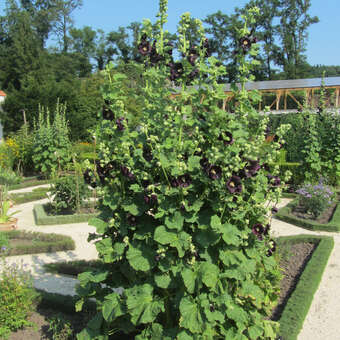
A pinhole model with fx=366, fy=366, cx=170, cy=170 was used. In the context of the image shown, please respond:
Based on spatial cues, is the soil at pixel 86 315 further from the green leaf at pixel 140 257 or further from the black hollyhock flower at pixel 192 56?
the black hollyhock flower at pixel 192 56

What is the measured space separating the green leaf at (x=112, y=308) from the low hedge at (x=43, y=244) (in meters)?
3.64

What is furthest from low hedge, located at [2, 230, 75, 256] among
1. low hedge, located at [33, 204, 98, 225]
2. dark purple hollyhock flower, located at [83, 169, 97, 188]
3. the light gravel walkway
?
dark purple hollyhock flower, located at [83, 169, 97, 188]

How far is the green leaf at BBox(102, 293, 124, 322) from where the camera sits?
2.74 m

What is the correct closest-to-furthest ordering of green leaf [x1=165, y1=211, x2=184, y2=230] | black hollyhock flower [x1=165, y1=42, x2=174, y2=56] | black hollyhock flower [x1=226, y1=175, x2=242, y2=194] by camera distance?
black hollyhock flower [x1=226, y1=175, x2=242, y2=194] < green leaf [x1=165, y1=211, x2=184, y2=230] < black hollyhock flower [x1=165, y1=42, x2=174, y2=56]

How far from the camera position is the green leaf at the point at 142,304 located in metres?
2.59

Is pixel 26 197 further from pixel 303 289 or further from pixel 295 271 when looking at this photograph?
pixel 303 289

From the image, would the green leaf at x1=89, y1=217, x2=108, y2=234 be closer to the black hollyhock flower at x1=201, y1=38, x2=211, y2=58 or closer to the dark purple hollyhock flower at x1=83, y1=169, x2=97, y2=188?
the dark purple hollyhock flower at x1=83, y1=169, x2=97, y2=188

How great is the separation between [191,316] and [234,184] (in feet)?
3.11

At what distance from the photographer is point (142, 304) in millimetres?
2646

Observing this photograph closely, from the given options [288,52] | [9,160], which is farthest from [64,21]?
[9,160]

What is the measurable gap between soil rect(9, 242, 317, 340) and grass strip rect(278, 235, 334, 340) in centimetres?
12

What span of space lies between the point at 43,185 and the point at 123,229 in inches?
403

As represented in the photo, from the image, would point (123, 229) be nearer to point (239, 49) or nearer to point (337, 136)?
point (239, 49)

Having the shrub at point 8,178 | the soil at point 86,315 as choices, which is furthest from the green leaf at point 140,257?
the shrub at point 8,178
